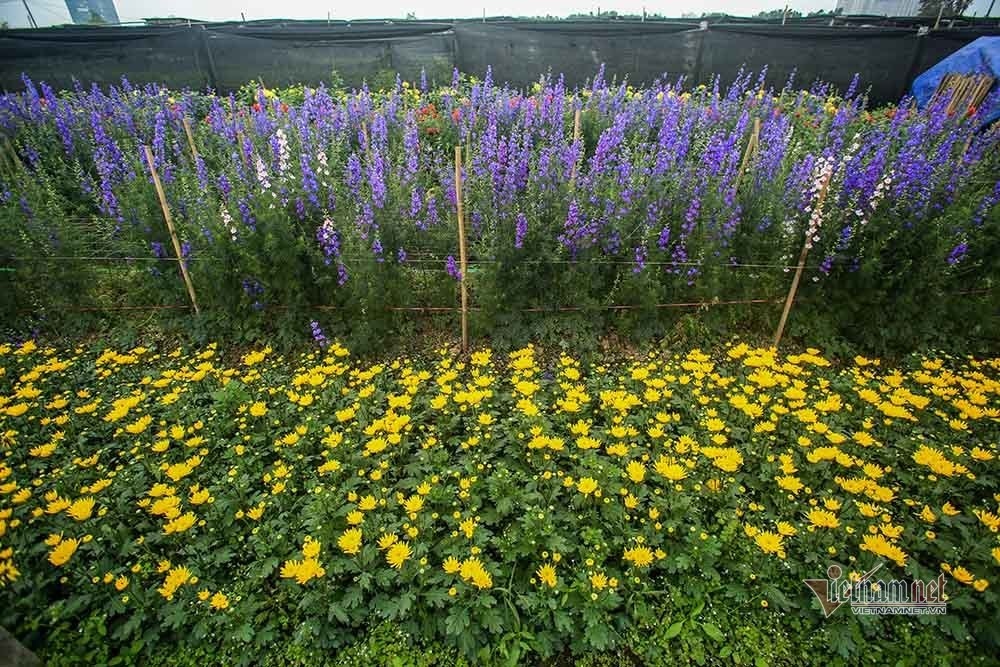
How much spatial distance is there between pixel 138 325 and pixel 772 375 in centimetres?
540

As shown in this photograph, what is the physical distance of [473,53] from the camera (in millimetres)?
11531

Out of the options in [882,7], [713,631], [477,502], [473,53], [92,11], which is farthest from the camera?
[882,7]

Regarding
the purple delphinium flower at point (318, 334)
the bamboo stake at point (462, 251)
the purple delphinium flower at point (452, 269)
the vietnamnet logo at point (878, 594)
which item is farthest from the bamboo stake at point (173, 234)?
the vietnamnet logo at point (878, 594)

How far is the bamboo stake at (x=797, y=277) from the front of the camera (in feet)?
13.3

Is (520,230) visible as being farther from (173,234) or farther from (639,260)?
(173,234)

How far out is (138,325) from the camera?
188 inches

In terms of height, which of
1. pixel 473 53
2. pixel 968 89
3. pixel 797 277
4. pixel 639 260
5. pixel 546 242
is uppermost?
pixel 473 53

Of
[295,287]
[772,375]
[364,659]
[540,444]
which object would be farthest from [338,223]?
[772,375]

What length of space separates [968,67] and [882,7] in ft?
77.2

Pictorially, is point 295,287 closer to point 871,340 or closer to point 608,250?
point 608,250

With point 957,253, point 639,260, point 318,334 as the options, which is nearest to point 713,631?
point 639,260

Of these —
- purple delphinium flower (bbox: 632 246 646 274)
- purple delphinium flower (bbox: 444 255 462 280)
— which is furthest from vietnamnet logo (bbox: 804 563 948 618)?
purple delphinium flower (bbox: 444 255 462 280)

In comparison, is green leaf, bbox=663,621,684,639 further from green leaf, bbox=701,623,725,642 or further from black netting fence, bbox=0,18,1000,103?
black netting fence, bbox=0,18,1000,103

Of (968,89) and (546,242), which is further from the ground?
(968,89)
